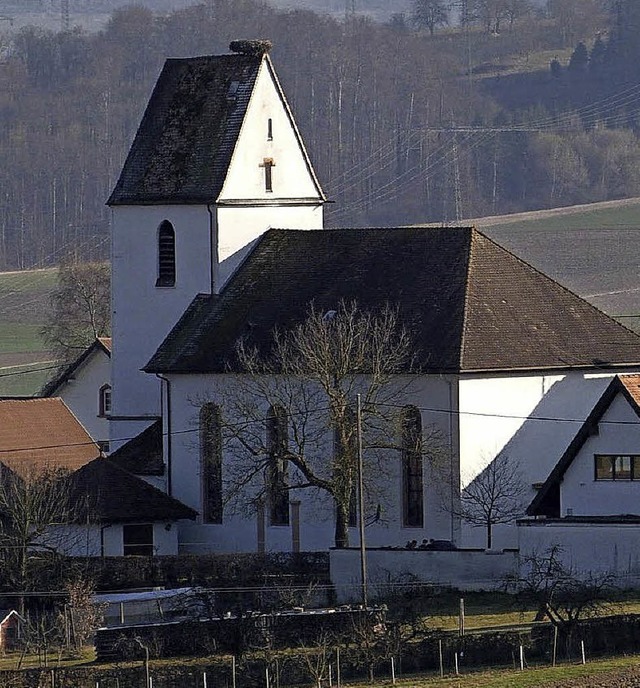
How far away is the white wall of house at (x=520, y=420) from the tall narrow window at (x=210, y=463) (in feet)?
19.8

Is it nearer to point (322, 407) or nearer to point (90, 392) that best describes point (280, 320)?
point (322, 407)

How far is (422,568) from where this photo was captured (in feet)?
157

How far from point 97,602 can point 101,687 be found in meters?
8.14

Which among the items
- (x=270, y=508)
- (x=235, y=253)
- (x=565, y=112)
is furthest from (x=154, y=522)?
(x=565, y=112)

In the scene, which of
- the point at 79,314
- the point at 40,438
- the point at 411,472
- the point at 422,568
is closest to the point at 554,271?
the point at 79,314

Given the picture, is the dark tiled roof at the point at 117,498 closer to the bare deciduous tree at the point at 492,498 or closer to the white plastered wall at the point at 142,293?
the white plastered wall at the point at 142,293

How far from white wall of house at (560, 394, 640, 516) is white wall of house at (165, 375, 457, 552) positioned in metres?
2.96

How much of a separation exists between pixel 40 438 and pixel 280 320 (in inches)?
352

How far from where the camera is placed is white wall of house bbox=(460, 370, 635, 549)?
50.6 metres

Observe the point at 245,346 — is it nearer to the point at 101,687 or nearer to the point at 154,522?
the point at 154,522

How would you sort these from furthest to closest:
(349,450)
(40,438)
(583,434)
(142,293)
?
(40,438), (142,293), (349,450), (583,434)

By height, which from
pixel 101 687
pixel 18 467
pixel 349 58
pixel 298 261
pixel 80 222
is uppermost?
pixel 349 58

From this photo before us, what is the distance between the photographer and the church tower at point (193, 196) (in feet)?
183

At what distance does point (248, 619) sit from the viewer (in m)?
42.7
